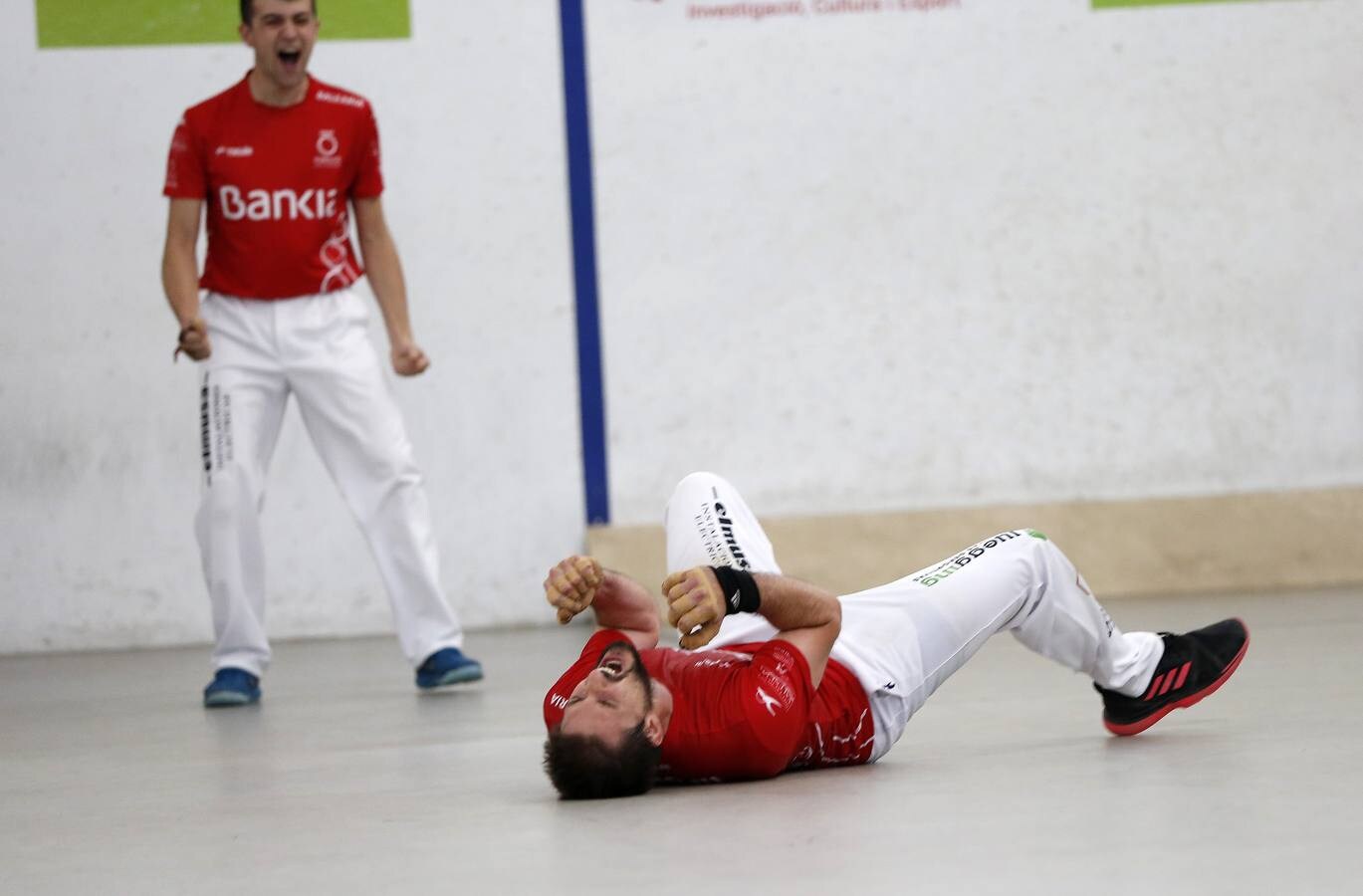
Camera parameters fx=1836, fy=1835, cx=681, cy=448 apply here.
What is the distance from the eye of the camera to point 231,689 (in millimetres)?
4621

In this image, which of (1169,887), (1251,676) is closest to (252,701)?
(1251,676)

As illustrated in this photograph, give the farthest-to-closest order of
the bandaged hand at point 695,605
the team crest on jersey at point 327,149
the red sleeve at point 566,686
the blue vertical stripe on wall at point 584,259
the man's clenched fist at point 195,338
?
the blue vertical stripe on wall at point 584,259 → the team crest on jersey at point 327,149 → the man's clenched fist at point 195,338 → the red sleeve at point 566,686 → the bandaged hand at point 695,605

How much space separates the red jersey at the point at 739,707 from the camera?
275 cm

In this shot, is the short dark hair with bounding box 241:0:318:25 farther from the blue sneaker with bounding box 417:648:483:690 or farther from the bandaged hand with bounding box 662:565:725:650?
the bandaged hand with bounding box 662:565:725:650

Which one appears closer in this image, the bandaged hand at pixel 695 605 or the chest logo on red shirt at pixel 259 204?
the bandaged hand at pixel 695 605

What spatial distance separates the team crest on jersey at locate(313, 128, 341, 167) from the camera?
4.82 m

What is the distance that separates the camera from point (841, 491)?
260 inches

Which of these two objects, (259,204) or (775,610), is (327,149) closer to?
(259,204)

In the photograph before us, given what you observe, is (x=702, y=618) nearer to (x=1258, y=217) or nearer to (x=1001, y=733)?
(x=1001, y=733)

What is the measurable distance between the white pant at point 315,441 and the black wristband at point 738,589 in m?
2.19

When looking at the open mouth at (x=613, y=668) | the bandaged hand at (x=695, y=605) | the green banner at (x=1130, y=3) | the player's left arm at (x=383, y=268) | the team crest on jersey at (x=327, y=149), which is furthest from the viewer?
the green banner at (x=1130, y=3)

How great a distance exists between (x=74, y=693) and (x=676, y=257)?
261 cm

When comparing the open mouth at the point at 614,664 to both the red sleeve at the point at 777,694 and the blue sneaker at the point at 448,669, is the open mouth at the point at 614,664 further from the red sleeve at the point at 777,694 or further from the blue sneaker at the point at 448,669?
the blue sneaker at the point at 448,669

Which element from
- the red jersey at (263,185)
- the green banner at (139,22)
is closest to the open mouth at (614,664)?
the red jersey at (263,185)
